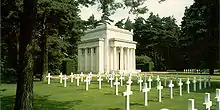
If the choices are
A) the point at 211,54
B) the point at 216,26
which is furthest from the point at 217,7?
the point at 211,54

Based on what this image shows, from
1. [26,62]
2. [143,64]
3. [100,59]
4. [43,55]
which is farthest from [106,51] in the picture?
[26,62]

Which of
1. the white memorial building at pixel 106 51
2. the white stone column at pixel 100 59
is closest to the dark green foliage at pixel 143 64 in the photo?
the white memorial building at pixel 106 51

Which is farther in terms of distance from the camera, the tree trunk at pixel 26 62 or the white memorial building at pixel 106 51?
the white memorial building at pixel 106 51

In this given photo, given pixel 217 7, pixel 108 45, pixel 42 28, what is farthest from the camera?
pixel 108 45

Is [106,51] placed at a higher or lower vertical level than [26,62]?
higher

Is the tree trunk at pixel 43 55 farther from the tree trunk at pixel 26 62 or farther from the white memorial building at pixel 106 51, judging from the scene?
the white memorial building at pixel 106 51

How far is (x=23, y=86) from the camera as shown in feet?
26.0

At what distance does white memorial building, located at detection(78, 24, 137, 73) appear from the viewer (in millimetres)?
46312

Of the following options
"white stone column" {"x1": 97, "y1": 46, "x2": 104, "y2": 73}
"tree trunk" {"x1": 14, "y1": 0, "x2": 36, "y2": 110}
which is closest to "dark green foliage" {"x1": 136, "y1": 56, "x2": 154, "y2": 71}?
"white stone column" {"x1": 97, "y1": 46, "x2": 104, "y2": 73}

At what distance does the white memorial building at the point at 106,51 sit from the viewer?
4631cm

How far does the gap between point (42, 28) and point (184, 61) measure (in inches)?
1737

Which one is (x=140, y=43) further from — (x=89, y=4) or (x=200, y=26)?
(x=89, y=4)

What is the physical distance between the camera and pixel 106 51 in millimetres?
46312

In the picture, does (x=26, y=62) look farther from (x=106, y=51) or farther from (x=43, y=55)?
(x=106, y=51)
